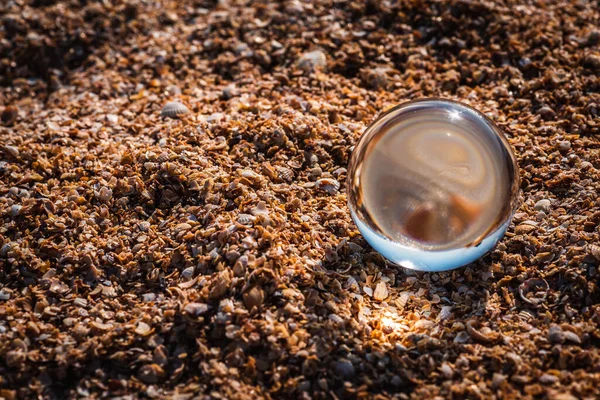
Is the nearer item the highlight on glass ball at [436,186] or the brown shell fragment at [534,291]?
the highlight on glass ball at [436,186]

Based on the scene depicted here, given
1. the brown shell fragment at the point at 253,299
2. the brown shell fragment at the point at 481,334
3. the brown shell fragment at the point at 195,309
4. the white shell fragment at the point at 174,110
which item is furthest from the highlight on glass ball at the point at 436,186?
the white shell fragment at the point at 174,110

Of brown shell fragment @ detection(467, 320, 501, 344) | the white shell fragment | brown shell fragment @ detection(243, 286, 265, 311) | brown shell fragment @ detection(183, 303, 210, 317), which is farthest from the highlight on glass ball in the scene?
the white shell fragment

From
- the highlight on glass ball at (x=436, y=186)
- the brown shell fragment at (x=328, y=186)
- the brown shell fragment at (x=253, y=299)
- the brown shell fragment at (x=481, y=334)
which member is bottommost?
the brown shell fragment at (x=481, y=334)

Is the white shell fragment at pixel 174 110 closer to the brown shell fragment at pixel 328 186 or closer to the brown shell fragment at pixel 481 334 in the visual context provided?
the brown shell fragment at pixel 328 186

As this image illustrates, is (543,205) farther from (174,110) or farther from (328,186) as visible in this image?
(174,110)

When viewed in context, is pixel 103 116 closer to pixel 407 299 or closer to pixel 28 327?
pixel 28 327

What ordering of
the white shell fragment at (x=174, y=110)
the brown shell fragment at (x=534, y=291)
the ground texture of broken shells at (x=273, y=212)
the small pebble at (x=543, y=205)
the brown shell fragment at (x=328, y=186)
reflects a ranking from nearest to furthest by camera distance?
the ground texture of broken shells at (x=273, y=212), the brown shell fragment at (x=534, y=291), the small pebble at (x=543, y=205), the brown shell fragment at (x=328, y=186), the white shell fragment at (x=174, y=110)

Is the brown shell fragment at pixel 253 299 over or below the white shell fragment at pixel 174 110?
below

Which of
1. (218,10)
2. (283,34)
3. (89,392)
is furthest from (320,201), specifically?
(218,10)
